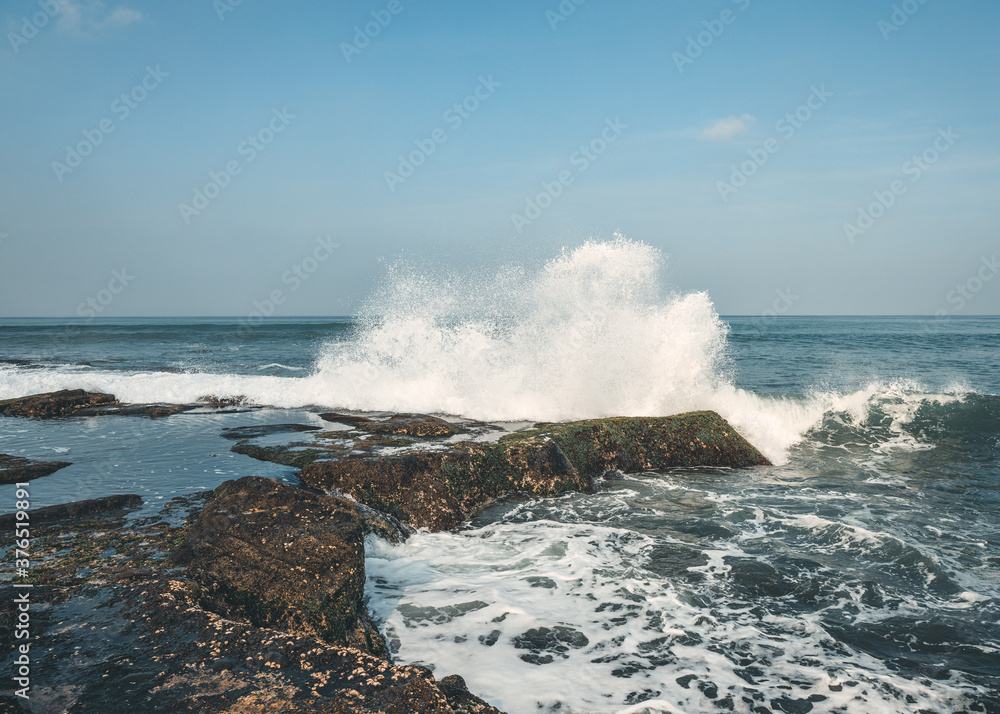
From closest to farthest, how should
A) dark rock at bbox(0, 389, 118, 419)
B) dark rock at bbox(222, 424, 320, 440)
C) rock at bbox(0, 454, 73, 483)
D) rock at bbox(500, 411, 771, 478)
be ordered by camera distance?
rock at bbox(0, 454, 73, 483)
rock at bbox(500, 411, 771, 478)
dark rock at bbox(222, 424, 320, 440)
dark rock at bbox(0, 389, 118, 419)

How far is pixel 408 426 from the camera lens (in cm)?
859

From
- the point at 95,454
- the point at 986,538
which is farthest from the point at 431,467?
the point at 986,538

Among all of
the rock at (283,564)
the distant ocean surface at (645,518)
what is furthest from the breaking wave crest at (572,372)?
the rock at (283,564)

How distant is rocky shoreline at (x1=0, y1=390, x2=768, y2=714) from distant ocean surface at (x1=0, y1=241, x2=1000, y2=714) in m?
0.44

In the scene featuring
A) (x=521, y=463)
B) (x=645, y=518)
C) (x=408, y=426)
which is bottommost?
(x=645, y=518)

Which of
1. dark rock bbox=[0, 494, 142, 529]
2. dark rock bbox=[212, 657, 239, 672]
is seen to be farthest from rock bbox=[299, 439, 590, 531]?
dark rock bbox=[212, 657, 239, 672]

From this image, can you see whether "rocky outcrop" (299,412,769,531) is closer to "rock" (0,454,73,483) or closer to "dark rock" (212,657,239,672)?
"rock" (0,454,73,483)

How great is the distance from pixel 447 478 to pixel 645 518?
2.07m

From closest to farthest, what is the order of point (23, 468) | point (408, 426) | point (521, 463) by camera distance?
1. point (23, 468)
2. point (521, 463)
3. point (408, 426)

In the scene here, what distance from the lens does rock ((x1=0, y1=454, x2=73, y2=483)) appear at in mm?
6062

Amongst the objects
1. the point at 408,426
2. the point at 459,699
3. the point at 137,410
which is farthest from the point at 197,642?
the point at 137,410

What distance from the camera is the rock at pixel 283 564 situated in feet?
10.6

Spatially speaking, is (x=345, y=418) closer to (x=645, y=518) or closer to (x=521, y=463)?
(x=521, y=463)

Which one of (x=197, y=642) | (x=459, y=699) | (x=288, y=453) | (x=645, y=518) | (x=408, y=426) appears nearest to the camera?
(x=459, y=699)
